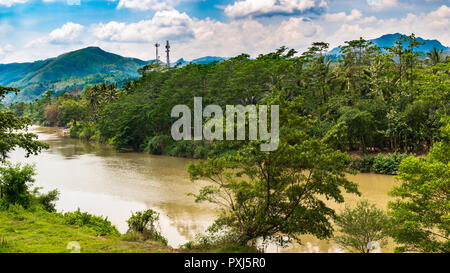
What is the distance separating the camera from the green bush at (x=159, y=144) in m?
35.2

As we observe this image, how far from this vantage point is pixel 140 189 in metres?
21.5

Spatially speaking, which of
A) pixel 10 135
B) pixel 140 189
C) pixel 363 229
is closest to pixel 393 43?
pixel 140 189

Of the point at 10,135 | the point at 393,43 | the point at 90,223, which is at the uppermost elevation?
the point at 393,43

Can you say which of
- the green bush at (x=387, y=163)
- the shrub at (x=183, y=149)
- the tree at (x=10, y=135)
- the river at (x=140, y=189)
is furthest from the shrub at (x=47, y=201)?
the green bush at (x=387, y=163)

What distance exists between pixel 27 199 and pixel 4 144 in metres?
3.45

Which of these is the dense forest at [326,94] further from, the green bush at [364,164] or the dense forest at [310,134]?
the green bush at [364,164]

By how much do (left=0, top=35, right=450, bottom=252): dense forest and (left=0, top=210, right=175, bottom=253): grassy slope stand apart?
2.40m

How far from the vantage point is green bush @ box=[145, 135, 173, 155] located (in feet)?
115

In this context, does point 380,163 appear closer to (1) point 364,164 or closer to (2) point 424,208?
(1) point 364,164

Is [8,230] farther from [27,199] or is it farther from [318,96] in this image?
[318,96]

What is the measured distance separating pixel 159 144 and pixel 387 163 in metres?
22.0

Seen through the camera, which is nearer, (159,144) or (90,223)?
(90,223)

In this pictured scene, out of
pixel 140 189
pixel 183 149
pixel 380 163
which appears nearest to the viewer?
pixel 140 189

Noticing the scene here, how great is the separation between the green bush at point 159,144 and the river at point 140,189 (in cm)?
115
